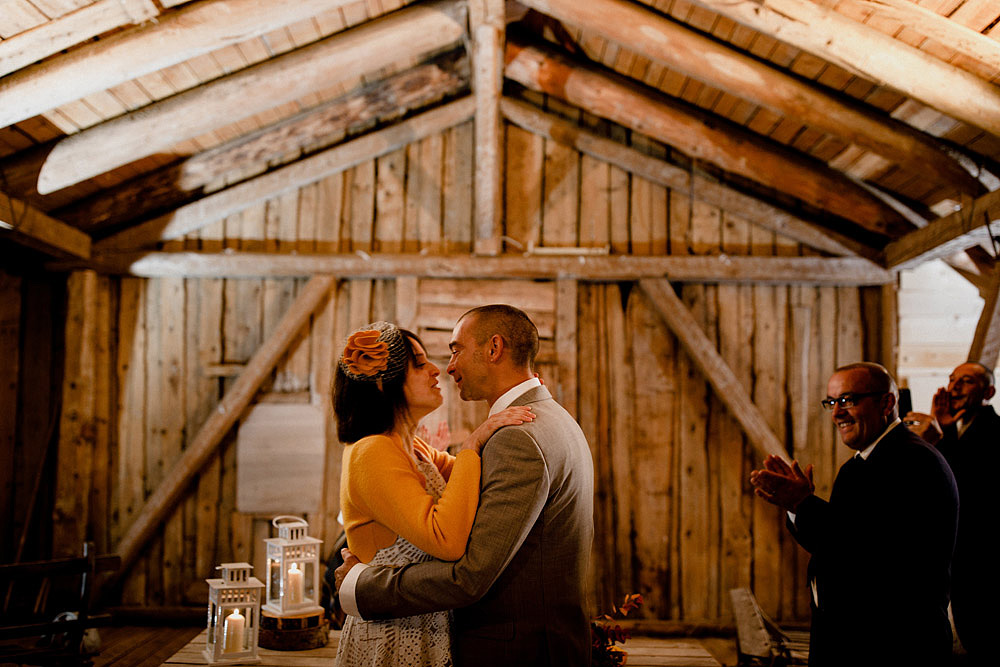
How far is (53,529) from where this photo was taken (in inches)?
220

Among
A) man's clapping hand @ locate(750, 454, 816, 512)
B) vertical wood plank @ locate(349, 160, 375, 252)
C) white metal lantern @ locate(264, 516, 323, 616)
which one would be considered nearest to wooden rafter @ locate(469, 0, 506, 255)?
vertical wood plank @ locate(349, 160, 375, 252)

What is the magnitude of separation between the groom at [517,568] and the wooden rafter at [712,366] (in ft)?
12.4

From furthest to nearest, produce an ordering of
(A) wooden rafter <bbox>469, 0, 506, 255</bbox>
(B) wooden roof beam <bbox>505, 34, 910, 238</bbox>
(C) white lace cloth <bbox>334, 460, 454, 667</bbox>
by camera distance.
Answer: (B) wooden roof beam <bbox>505, 34, 910, 238</bbox> → (A) wooden rafter <bbox>469, 0, 506, 255</bbox> → (C) white lace cloth <bbox>334, 460, 454, 667</bbox>

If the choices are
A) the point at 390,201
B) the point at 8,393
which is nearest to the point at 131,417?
the point at 8,393

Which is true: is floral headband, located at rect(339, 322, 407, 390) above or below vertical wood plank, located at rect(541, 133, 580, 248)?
below

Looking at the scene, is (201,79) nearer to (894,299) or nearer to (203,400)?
(203,400)

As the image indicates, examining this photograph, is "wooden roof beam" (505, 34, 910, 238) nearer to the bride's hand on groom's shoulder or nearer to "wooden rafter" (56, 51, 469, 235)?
"wooden rafter" (56, 51, 469, 235)

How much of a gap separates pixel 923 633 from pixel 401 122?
5117mm

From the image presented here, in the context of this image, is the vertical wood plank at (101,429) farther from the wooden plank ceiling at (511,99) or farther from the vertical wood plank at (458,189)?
the vertical wood plank at (458,189)

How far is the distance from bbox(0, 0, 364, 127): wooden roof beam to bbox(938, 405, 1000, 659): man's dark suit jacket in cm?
440

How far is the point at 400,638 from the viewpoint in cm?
214

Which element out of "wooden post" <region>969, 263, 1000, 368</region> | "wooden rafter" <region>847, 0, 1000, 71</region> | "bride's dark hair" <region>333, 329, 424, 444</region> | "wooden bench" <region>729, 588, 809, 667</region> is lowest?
"wooden bench" <region>729, 588, 809, 667</region>

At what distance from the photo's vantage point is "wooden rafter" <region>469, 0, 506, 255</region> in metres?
4.74

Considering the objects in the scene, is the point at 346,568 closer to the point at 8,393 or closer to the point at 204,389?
the point at 204,389
